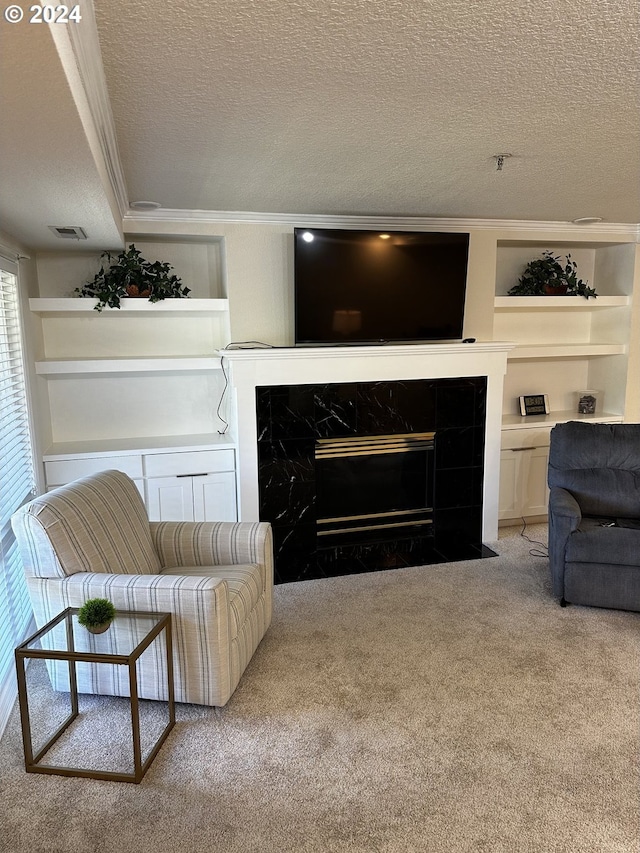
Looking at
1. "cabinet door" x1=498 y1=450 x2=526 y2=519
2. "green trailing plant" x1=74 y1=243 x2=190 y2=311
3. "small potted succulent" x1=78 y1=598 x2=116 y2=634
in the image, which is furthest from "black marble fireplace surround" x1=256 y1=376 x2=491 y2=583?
"small potted succulent" x1=78 y1=598 x2=116 y2=634

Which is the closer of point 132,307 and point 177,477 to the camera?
point 132,307

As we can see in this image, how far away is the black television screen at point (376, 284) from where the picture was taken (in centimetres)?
389

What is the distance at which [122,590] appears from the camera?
2.44 metres

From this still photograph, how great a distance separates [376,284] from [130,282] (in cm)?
161

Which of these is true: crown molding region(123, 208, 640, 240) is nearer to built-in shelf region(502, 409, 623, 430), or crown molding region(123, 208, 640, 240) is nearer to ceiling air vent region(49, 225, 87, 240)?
ceiling air vent region(49, 225, 87, 240)

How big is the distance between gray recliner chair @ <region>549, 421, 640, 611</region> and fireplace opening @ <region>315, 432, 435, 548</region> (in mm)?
932

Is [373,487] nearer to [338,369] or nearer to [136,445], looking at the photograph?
[338,369]

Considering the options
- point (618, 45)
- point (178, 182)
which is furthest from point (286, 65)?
point (178, 182)

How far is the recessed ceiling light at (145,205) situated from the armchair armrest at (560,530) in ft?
9.70

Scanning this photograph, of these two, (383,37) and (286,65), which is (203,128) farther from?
(383,37)

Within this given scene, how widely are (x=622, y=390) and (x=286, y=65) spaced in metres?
4.17

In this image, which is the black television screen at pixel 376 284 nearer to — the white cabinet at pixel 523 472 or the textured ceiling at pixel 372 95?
the textured ceiling at pixel 372 95

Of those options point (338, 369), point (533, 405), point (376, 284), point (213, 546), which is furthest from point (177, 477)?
point (533, 405)

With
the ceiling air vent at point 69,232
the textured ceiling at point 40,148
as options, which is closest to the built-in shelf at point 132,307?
the ceiling air vent at point 69,232
